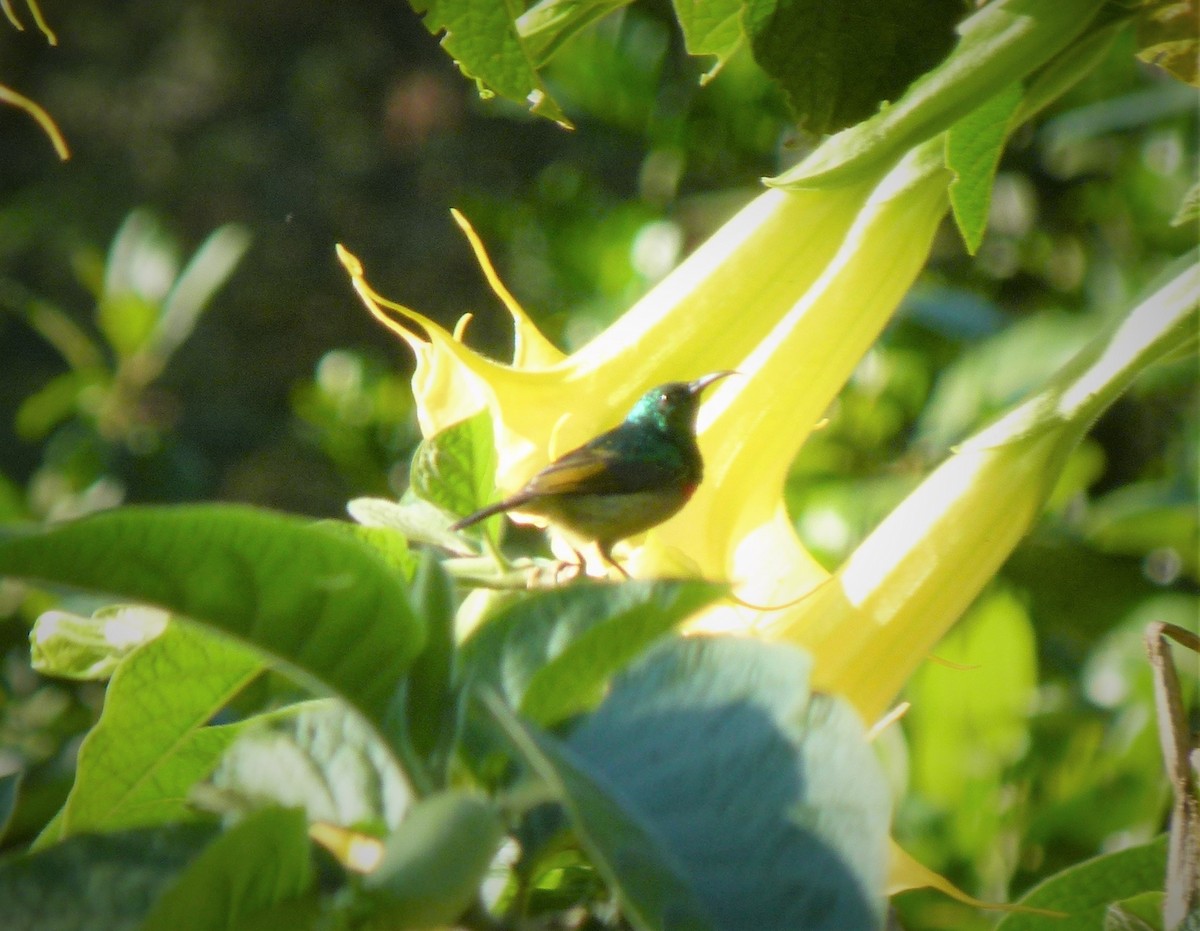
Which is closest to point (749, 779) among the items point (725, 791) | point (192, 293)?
point (725, 791)

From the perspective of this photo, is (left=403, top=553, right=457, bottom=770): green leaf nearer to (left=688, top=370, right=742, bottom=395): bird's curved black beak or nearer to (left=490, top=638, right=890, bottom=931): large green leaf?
(left=490, top=638, right=890, bottom=931): large green leaf

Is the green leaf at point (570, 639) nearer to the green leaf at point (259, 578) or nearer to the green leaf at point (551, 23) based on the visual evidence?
the green leaf at point (259, 578)

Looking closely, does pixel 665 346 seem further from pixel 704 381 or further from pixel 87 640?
pixel 87 640

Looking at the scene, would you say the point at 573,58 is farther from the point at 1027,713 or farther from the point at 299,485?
the point at 299,485

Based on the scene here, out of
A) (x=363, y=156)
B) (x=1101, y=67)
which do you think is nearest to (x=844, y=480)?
(x=1101, y=67)

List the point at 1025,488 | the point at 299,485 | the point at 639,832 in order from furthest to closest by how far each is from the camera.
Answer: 1. the point at 299,485
2. the point at 1025,488
3. the point at 639,832

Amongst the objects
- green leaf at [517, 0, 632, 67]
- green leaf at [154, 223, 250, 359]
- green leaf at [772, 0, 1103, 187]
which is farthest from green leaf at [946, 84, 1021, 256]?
green leaf at [154, 223, 250, 359]
